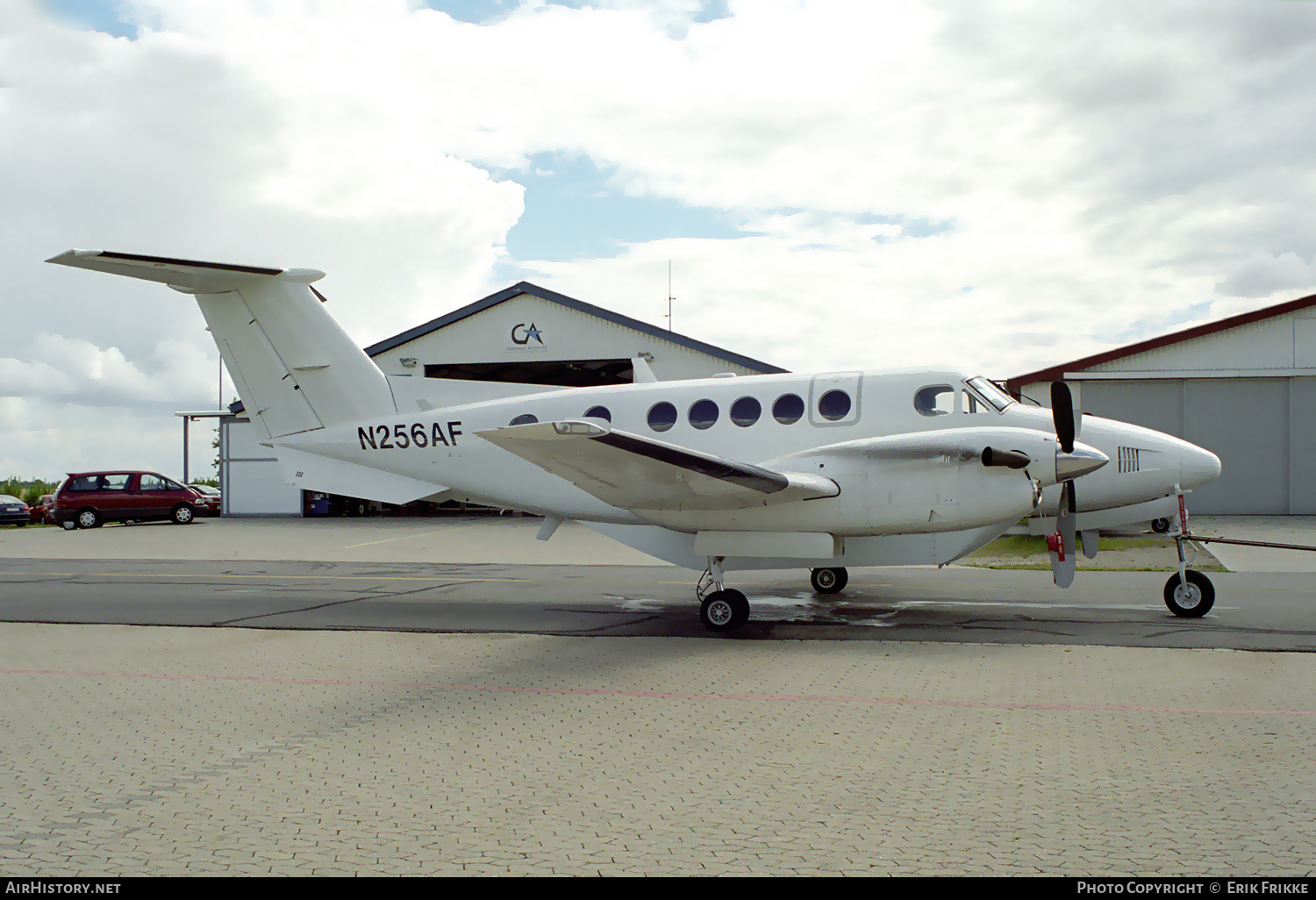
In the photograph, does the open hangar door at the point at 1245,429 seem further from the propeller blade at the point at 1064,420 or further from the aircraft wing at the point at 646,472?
the aircraft wing at the point at 646,472

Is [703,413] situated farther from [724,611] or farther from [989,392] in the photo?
[989,392]

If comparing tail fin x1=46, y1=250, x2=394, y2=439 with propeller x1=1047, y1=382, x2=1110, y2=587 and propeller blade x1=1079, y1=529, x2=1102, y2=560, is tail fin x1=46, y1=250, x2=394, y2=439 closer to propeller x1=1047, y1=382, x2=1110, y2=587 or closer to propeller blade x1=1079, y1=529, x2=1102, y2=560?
propeller x1=1047, y1=382, x2=1110, y2=587

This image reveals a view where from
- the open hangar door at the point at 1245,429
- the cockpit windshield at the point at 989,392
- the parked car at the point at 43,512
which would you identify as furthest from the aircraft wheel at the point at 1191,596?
the parked car at the point at 43,512

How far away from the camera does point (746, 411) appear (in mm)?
10977

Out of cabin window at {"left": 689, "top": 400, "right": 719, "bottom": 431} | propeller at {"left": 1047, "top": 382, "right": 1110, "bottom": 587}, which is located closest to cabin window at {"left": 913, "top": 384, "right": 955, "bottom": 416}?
propeller at {"left": 1047, "top": 382, "right": 1110, "bottom": 587}

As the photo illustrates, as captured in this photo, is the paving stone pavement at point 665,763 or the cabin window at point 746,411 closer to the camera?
the paving stone pavement at point 665,763

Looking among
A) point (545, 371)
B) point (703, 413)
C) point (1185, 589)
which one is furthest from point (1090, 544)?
point (545, 371)

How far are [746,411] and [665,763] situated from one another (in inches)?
247

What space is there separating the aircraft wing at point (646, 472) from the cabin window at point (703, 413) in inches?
54.9

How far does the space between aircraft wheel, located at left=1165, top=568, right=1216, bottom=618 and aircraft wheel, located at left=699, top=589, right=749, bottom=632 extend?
4831mm

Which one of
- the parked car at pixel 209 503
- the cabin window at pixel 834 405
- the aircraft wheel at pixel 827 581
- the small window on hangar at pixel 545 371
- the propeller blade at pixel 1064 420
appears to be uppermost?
the small window on hangar at pixel 545 371

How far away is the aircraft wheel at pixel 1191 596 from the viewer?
393 inches

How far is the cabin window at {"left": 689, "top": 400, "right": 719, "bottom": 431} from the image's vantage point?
36.5ft

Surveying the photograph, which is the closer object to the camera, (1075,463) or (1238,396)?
(1075,463)
